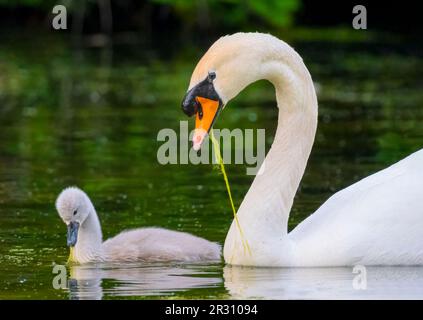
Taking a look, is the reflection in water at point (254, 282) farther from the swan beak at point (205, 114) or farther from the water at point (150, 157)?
the swan beak at point (205, 114)

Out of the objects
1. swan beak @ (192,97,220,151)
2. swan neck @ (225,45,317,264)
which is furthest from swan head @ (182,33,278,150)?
swan neck @ (225,45,317,264)

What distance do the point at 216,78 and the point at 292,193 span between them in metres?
1.19

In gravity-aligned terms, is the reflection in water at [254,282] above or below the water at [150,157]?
below

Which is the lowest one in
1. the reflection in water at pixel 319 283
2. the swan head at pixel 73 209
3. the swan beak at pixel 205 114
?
the reflection in water at pixel 319 283

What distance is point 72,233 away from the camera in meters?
11.0

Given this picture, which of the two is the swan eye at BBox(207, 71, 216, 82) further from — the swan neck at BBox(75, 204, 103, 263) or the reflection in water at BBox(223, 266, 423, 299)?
the swan neck at BBox(75, 204, 103, 263)

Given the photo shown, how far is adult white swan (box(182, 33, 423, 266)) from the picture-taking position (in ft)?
32.3

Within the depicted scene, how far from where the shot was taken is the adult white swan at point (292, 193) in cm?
984

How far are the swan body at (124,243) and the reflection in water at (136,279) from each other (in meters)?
0.14

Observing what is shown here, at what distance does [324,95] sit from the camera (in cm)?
2419

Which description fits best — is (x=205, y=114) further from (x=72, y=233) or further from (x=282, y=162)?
(x=72, y=233)

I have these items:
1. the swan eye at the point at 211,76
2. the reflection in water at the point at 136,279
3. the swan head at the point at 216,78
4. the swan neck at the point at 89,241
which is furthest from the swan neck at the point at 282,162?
the swan neck at the point at 89,241

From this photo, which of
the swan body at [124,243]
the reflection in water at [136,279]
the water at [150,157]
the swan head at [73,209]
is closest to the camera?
the reflection in water at [136,279]

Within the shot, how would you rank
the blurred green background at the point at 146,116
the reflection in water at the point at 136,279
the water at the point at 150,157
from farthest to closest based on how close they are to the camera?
1. the blurred green background at the point at 146,116
2. the water at the point at 150,157
3. the reflection in water at the point at 136,279
